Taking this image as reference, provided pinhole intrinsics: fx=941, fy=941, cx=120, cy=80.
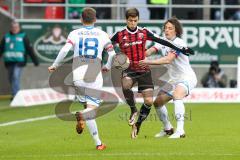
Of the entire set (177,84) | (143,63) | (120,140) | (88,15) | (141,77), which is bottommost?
(120,140)

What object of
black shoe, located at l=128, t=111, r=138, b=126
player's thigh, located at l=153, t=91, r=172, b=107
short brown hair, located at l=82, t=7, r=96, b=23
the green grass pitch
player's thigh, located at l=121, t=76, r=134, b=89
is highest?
short brown hair, located at l=82, t=7, r=96, b=23

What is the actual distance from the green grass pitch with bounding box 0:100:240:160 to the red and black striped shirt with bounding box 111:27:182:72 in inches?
51.0

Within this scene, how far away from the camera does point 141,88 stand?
15844mm

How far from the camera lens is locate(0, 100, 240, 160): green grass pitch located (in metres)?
13.0

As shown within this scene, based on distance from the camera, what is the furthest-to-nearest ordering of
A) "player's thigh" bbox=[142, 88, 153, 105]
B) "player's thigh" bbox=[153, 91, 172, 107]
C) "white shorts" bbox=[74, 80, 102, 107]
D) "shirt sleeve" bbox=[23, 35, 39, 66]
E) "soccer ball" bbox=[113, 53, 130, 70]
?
"shirt sleeve" bbox=[23, 35, 39, 66], "player's thigh" bbox=[153, 91, 172, 107], "player's thigh" bbox=[142, 88, 153, 105], "soccer ball" bbox=[113, 53, 130, 70], "white shorts" bbox=[74, 80, 102, 107]

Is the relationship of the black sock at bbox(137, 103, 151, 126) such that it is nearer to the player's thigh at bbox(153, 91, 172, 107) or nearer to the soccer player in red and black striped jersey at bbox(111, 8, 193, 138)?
the soccer player in red and black striped jersey at bbox(111, 8, 193, 138)

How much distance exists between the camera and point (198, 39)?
28.0 meters

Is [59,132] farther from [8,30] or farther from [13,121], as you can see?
[8,30]

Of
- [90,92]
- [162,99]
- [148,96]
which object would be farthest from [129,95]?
[90,92]

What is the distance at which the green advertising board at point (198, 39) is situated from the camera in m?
27.9

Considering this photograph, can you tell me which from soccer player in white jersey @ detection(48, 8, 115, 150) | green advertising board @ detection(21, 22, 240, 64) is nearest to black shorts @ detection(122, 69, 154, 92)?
soccer player in white jersey @ detection(48, 8, 115, 150)

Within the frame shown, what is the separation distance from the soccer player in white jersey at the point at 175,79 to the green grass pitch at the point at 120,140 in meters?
0.33

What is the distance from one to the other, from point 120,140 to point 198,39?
1320cm

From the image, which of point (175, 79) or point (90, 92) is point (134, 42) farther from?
point (90, 92)
